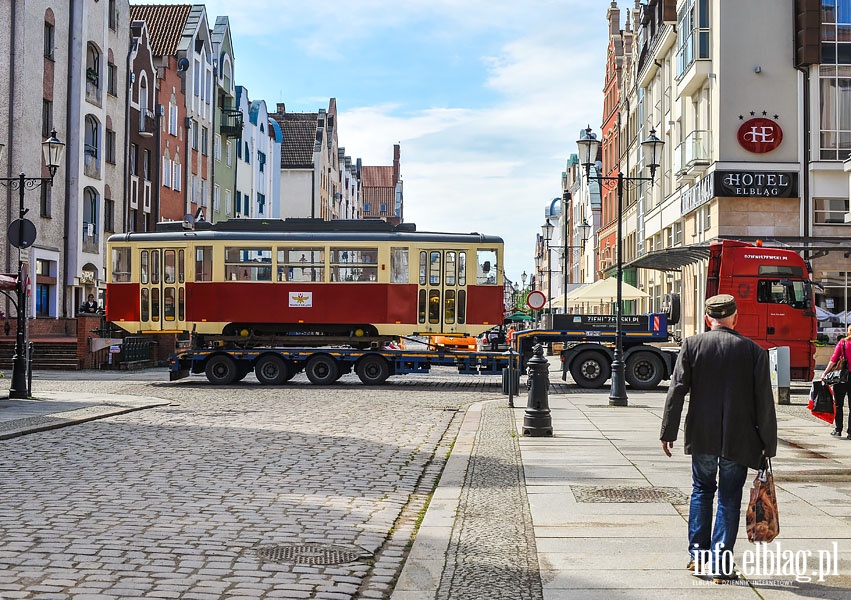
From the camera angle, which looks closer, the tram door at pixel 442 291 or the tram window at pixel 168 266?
the tram door at pixel 442 291

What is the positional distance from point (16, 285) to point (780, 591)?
57.9 feet

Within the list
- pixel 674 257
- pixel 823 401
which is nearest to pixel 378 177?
pixel 674 257

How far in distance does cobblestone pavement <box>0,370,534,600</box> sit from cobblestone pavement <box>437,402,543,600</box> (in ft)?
0.57

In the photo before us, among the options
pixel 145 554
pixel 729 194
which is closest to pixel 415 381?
pixel 729 194

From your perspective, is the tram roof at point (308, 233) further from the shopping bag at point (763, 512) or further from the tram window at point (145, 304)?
the shopping bag at point (763, 512)

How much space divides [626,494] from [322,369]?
18487mm

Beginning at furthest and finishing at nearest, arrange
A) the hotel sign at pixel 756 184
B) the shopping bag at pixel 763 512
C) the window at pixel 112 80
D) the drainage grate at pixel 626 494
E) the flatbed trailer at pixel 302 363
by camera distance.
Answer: the window at pixel 112 80 < the hotel sign at pixel 756 184 < the flatbed trailer at pixel 302 363 < the drainage grate at pixel 626 494 < the shopping bag at pixel 763 512

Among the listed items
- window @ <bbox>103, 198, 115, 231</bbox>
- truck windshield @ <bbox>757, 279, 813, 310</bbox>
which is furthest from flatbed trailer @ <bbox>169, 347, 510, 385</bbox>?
window @ <bbox>103, 198, 115, 231</bbox>

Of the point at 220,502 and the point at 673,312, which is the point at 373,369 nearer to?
the point at 673,312

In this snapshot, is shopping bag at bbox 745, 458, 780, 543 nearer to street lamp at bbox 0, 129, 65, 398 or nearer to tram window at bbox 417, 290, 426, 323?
street lamp at bbox 0, 129, 65, 398

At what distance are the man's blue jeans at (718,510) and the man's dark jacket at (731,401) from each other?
0.09m

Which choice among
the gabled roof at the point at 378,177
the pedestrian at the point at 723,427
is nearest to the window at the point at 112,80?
the pedestrian at the point at 723,427

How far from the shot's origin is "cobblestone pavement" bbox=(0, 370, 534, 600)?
628cm

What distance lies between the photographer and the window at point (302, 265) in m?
28.0
